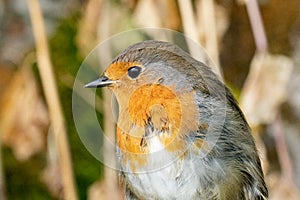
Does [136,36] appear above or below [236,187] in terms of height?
above

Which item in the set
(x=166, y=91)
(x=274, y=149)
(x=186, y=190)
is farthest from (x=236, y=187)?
(x=274, y=149)

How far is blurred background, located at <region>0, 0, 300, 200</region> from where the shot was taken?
2.59 m

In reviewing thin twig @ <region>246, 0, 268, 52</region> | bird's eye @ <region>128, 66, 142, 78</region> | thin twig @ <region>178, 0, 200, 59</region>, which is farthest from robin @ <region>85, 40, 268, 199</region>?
thin twig @ <region>246, 0, 268, 52</region>

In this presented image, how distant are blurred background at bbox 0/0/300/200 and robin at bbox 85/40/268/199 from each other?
0.46 m

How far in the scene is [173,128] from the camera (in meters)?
1.94

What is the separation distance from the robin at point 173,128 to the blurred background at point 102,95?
463mm

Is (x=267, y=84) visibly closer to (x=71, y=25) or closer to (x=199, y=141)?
(x=199, y=141)

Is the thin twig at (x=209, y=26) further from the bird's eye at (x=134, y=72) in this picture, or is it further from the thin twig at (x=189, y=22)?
the bird's eye at (x=134, y=72)

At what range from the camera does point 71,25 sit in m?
3.53

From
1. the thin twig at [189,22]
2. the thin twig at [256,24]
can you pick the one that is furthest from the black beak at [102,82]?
the thin twig at [256,24]

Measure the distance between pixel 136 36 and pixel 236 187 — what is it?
1083mm

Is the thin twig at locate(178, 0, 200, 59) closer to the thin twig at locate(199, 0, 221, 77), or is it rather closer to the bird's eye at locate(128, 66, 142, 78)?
the thin twig at locate(199, 0, 221, 77)

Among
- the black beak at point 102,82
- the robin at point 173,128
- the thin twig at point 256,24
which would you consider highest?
the thin twig at point 256,24

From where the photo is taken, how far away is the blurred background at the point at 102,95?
2588 millimetres
